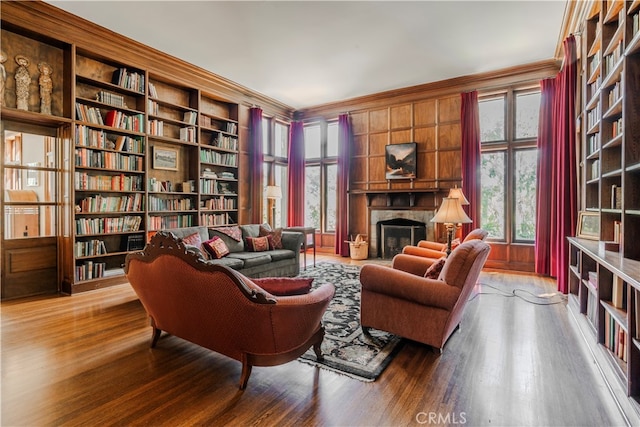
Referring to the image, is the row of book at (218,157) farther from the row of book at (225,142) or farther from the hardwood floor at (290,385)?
the hardwood floor at (290,385)

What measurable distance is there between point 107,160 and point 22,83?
1.22m

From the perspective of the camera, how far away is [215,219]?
6.33 m

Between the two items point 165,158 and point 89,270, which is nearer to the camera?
point 89,270

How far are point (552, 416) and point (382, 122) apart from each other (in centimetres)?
604

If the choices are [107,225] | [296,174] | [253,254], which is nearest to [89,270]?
[107,225]

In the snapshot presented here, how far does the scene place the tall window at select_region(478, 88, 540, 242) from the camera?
5648 millimetres

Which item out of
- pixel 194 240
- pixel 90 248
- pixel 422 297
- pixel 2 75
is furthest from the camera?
pixel 90 248

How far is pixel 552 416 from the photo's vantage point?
1.78 meters

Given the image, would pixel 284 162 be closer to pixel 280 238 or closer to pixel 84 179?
pixel 280 238

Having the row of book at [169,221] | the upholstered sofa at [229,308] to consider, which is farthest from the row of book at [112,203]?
the upholstered sofa at [229,308]

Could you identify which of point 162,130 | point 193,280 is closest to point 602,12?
point 193,280

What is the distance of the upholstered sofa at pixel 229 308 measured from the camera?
74.8 inches

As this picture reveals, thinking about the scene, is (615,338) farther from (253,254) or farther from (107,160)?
(107,160)

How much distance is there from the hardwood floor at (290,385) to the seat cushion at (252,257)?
1532 mm
